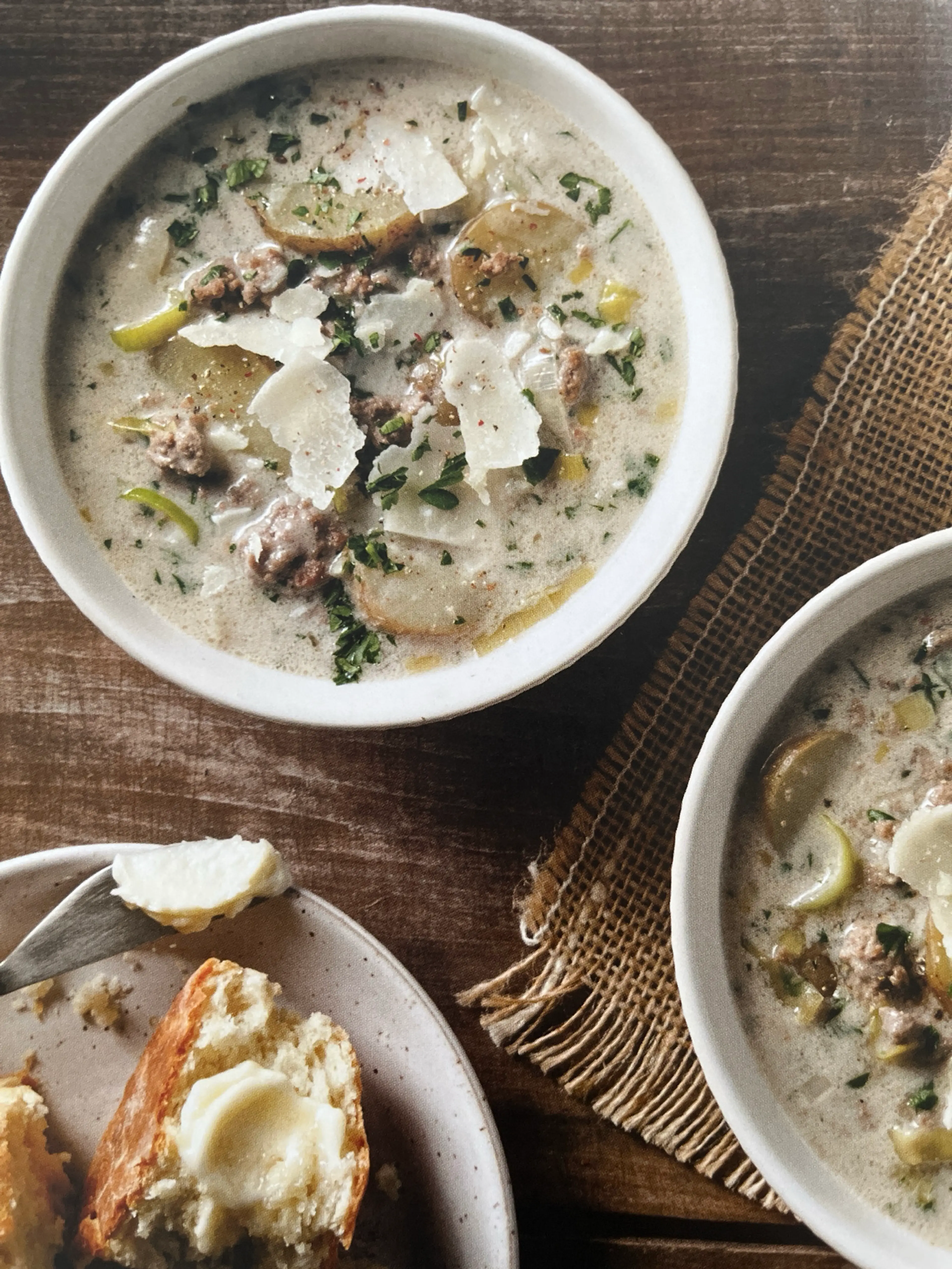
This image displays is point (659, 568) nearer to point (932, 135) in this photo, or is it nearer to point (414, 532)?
point (414, 532)

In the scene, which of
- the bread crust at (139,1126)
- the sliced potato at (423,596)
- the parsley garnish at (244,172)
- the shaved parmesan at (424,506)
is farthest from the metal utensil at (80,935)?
the parsley garnish at (244,172)

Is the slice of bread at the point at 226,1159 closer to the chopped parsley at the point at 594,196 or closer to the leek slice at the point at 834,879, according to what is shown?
the leek slice at the point at 834,879

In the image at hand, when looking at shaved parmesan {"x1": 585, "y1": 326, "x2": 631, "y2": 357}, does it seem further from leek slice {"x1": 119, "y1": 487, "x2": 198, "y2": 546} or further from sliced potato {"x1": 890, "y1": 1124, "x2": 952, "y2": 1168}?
sliced potato {"x1": 890, "y1": 1124, "x2": 952, "y2": 1168}

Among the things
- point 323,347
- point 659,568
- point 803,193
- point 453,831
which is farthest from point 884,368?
point 453,831

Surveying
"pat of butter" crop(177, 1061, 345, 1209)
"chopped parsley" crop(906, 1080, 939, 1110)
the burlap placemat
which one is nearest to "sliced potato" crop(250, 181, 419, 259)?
the burlap placemat

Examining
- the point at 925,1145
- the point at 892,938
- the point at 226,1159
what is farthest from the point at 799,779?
the point at 226,1159

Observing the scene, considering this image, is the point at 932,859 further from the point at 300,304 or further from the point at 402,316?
the point at 300,304

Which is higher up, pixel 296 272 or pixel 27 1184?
pixel 296 272
